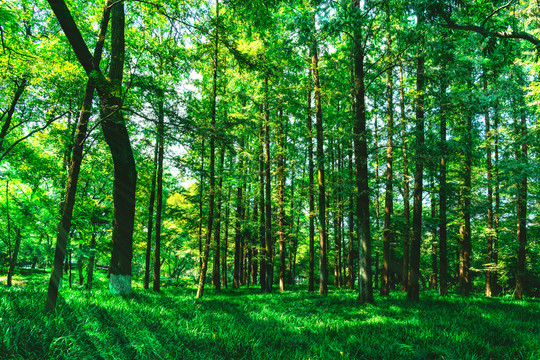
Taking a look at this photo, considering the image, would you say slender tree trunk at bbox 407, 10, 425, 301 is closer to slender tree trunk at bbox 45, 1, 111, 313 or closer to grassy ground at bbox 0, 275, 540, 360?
grassy ground at bbox 0, 275, 540, 360

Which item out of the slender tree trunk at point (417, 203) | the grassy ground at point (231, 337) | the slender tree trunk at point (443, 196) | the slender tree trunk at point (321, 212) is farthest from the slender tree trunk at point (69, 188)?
the slender tree trunk at point (443, 196)

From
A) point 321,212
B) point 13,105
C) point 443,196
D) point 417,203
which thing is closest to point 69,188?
point 321,212

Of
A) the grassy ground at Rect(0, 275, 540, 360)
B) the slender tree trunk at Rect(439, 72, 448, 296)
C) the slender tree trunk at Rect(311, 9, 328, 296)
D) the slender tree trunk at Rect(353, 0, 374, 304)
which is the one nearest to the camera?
the grassy ground at Rect(0, 275, 540, 360)

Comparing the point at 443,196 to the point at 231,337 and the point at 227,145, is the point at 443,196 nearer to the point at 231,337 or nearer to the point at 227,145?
the point at 227,145

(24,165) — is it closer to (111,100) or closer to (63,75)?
(63,75)

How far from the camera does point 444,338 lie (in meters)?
4.08

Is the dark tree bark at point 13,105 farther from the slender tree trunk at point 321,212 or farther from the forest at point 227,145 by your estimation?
the slender tree trunk at point 321,212

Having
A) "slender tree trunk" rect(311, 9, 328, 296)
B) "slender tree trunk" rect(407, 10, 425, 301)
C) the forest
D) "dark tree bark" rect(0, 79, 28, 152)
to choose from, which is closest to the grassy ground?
the forest

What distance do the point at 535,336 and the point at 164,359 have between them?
6272 millimetres

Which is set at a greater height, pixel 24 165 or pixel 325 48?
pixel 325 48

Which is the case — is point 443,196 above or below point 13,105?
below

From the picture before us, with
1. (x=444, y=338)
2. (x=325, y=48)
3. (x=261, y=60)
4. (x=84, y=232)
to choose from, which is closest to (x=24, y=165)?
(x=84, y=232)

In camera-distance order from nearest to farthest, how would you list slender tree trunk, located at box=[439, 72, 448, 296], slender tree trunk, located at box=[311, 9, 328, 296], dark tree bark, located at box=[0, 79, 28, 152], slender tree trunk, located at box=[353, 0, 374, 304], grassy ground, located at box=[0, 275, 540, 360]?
grassy ground, located at box=[0, 275, 540, 360] < slender tree trunk, located at box=[353, 0, 374, 304] < slender tree trunk, located at box=[439, 72, 448, 296] < dark tree bark, located at box=[0, 79, 28, 152] < slender tree trunk, located at box=[311, 9, 328, 296]

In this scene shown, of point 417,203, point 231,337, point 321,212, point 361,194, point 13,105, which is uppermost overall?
A: point 13,105
